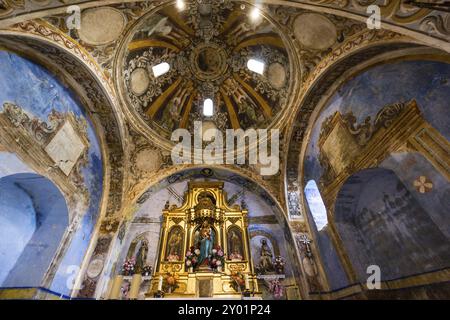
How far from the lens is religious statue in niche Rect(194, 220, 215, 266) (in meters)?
9.03

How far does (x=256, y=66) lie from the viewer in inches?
424

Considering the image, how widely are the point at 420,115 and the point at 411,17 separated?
7.09ft

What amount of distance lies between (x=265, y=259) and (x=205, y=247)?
8.95 ft

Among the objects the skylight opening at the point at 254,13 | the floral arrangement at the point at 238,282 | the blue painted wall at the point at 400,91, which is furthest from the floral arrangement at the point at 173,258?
the skylight opening at the point at 254,13

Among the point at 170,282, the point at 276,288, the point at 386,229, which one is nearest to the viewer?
the point at 386,229

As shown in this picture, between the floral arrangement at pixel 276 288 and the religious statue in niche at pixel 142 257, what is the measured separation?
5.42 metres

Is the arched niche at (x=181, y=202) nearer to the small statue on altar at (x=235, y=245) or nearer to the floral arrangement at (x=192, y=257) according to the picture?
the floral arrangement at (x=192, y=257)

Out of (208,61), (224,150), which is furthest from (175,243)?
(208,61)

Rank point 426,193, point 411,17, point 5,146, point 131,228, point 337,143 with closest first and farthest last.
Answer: point 411,17
point 426,193
point 5,146
point 337,143
point 131,228

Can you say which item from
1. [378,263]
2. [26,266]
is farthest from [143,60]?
[378,263]

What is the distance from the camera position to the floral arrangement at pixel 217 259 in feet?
28.7

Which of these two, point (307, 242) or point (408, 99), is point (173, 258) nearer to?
point (307, 242)

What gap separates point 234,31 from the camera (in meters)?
10.2

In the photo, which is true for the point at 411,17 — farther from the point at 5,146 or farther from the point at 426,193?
the point at 5,146
